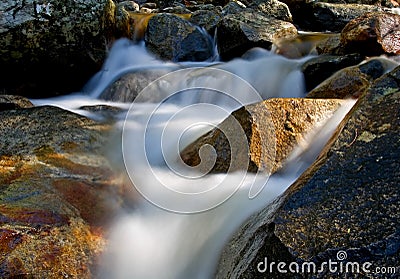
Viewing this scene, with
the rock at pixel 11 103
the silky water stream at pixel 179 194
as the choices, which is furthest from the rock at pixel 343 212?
the rock at pixel 11 103

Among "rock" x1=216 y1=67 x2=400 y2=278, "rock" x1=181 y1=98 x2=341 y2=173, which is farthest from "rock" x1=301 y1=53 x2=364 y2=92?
"rock" x1=216 y1=67 x2=400 y2=278

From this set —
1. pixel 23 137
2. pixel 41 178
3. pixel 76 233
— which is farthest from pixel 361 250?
pixel 23 137

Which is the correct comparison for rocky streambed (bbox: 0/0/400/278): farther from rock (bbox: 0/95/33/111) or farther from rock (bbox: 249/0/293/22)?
rock (bbox: 249/0/293/22)

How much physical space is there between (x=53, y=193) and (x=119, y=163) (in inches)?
34.4

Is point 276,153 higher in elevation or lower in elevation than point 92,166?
higher

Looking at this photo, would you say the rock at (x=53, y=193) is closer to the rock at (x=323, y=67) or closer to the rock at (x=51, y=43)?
the rock at (x=51, y=43)

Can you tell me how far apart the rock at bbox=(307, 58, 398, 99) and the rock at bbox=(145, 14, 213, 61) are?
371 cm

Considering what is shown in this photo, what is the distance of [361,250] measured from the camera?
1666mm

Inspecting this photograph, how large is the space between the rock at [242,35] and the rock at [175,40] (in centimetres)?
39

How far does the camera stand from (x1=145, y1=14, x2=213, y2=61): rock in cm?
778

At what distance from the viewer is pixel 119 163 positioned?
3.51 meters

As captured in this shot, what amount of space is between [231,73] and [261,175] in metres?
4.02

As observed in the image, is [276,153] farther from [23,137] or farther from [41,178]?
[23,137]

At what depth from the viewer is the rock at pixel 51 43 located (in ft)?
18.6
